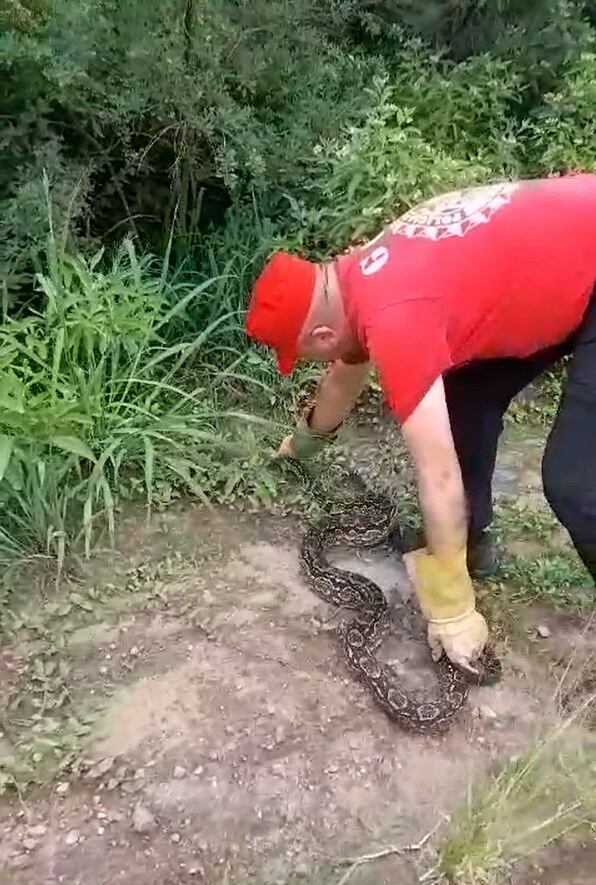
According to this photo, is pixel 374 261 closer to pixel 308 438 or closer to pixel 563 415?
pixel 563 415

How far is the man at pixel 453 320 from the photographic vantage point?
2.44m

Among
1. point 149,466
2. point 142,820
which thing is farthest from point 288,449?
point 142,820

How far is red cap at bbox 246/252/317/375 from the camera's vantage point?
265cm

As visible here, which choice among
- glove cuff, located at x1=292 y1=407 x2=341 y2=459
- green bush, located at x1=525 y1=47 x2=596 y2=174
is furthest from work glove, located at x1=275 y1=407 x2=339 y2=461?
green bush, located at x1=525 y1=47 x2=596 y2=174

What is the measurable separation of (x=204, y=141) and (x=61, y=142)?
694 mm

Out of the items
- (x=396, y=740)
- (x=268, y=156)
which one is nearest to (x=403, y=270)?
(x=396, y=740)

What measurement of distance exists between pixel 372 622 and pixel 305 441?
755 mm

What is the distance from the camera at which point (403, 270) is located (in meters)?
2.48

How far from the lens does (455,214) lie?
264 cm

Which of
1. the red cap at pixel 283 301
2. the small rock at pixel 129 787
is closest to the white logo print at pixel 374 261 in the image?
the red cap at pixel 283 301

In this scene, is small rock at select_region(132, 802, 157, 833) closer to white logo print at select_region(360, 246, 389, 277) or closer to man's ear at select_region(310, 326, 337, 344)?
man's ear at select_region(310, 326, 337, 344)

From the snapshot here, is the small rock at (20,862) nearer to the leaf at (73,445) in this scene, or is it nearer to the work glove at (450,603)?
the work glove at (450,603)

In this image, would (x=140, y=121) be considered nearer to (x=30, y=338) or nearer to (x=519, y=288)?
(x=30, y=338)

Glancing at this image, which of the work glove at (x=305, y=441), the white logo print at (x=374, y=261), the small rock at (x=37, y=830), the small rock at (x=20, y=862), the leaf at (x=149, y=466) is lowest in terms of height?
the small rock at (x=20, y=862)
